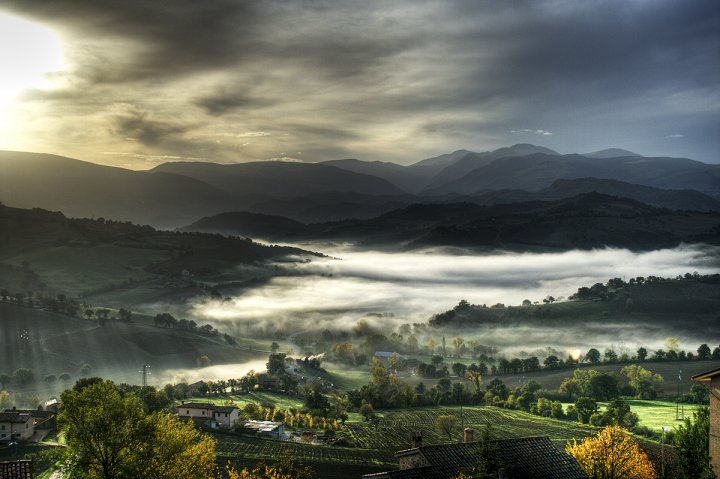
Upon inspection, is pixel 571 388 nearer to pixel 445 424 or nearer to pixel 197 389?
pixel 445 424

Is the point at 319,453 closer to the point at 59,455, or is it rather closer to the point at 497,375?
the point at 59,455

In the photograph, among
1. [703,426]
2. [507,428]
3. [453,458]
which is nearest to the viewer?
[453,458]

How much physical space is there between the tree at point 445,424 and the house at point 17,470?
78.1 meters

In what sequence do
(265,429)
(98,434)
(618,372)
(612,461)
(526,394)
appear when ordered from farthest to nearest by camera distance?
(618,372)
(526,394)
(265,429)
(612,461)
(98,434)

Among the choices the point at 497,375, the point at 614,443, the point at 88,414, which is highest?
the point at 88,414

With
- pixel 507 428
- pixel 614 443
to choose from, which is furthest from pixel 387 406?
Answer: pixel 614 443

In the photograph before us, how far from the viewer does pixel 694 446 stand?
5181 cm

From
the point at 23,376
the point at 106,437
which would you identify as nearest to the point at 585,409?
the point at 106,437

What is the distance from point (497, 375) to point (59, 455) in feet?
522

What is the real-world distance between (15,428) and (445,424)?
69022mm

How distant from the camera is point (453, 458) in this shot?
45.8m

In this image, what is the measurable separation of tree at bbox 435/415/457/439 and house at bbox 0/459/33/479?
78.1m

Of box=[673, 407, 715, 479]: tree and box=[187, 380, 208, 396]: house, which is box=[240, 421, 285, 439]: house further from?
box=[673, 407, 715, 479]: tree

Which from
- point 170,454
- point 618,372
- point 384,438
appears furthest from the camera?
point 618,372
